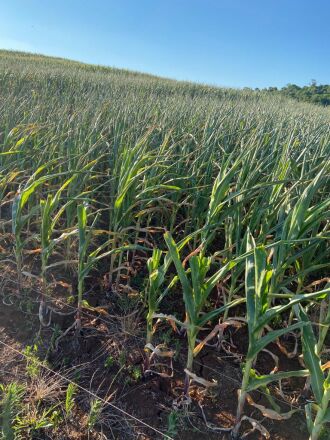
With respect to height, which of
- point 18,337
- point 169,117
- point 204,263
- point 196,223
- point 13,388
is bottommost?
point 18,337

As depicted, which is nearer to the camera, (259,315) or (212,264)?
(259,315)

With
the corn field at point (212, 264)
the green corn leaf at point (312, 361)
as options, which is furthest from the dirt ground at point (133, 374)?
the green corn leaf at point (312, 361)

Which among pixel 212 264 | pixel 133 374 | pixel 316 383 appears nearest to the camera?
pixel 316 383

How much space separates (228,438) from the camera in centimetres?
123

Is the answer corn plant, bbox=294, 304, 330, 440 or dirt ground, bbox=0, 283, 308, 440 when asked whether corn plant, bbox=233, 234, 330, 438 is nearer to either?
corn plant, bbox=294, 304, 330, 440

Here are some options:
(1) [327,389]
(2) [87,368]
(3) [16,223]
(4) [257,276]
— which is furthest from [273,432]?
(3) [16,223]

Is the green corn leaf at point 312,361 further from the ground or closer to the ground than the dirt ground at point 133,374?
further from the ground

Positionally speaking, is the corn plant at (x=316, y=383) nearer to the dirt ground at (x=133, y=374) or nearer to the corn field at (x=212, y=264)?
the corn field at (x=212, y=264)

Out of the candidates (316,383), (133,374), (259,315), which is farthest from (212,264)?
(316,383)

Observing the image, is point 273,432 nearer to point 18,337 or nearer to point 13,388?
point 13,388

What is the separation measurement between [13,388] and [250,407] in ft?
2.66

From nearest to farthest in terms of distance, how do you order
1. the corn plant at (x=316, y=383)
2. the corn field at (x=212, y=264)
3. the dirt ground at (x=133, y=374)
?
the corn plant at (x=316, y=383), the corn field at (x=212, y=264), the dirt ground at (x=133, y=374)

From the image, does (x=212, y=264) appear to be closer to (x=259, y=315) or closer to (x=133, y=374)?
(x=133, y=374)

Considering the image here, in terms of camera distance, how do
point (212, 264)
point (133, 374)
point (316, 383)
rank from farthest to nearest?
point (212, 264), point (133, 374), point (316, 383)
